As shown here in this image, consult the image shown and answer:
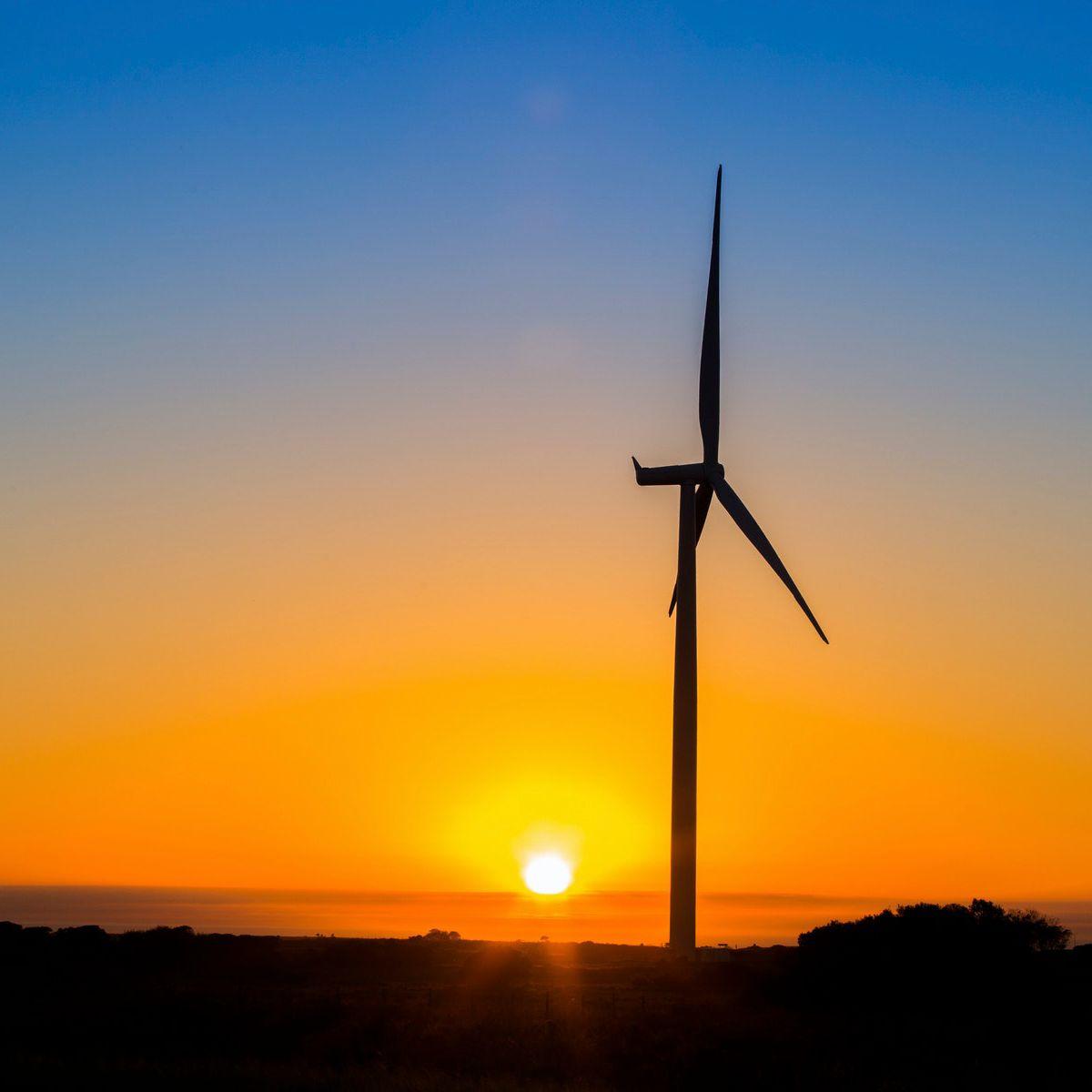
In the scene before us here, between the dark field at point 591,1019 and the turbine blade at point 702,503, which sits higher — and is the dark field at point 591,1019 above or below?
below

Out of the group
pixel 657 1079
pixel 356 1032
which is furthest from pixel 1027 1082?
pixel 356 1032

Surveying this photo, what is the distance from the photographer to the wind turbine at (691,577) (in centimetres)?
5100

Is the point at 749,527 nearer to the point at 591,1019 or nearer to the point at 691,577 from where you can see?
the point at 691,577

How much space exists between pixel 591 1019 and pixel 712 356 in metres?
30.8

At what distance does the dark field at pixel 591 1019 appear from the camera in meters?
33.8

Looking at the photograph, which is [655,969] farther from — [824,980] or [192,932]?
→ [192,932]

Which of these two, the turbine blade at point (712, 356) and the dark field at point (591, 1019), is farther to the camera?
the turbine blade at point (712, 356)

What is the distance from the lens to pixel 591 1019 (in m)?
39.7

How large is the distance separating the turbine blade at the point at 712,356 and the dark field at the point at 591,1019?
68.5 ft

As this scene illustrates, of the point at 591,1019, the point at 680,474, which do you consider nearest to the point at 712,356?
the point at 680,474

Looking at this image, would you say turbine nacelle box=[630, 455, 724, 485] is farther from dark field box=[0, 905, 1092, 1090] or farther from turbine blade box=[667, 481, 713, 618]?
dark field box=[0, 905, 1092, 1090]

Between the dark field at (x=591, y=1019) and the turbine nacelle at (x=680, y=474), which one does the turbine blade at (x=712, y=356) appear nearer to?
the turbine nacelle at (x=680, y=474)

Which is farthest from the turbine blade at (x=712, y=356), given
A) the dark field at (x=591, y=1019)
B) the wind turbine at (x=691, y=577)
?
the dark field at (x=591, y=1019)

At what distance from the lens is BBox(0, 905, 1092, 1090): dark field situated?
33.8 metres
